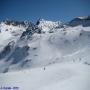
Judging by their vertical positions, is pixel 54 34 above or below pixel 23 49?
above

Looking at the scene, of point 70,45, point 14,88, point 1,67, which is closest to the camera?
point 14,88

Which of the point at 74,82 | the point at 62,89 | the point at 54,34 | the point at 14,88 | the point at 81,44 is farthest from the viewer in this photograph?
the point at 54,34

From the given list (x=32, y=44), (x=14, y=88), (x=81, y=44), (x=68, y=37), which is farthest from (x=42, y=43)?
(x=14, y=88)

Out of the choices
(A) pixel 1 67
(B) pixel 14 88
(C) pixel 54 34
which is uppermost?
(C) pixel 54 34

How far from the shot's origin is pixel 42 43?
247ft

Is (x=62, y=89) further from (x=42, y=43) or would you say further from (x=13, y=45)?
(x=13, y=45)

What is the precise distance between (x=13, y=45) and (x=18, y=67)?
21.3 m

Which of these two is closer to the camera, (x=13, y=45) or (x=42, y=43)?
(x=42, y=43)

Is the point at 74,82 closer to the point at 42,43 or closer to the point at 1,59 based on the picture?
the point at 42,43

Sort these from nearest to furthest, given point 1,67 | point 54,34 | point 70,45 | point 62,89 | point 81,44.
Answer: point 62,89, point 81,44, point 70,45, point 1,67, point 54,34

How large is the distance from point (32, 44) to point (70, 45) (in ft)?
47.2

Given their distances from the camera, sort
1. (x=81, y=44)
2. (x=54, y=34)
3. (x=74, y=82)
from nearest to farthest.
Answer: (x=74, y=82)
(x=81, y=44)
(x=54, y=34)

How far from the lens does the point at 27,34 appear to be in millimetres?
89500

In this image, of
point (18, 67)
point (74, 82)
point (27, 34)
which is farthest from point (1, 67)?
point (74, 82)
